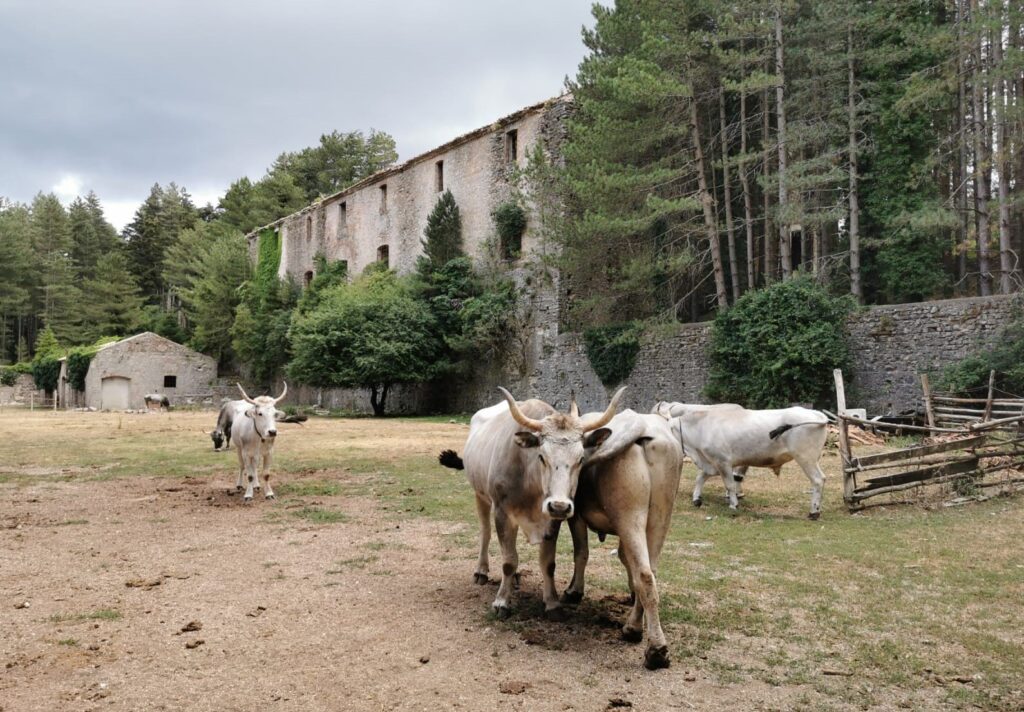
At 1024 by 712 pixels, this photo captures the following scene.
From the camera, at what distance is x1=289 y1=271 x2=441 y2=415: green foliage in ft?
94.4

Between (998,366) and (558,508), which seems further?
(998,366)

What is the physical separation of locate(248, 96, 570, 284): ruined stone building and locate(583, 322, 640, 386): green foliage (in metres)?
5.68

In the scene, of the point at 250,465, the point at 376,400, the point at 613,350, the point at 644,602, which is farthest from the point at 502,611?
the point at 376,400

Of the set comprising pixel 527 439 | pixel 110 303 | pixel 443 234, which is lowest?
pixel 527 439

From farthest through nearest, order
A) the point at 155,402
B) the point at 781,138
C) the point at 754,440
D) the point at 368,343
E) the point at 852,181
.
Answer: the point at 155,402, the point at 368,343, the point at 852,181, the point at 781,138, the point at 754,440

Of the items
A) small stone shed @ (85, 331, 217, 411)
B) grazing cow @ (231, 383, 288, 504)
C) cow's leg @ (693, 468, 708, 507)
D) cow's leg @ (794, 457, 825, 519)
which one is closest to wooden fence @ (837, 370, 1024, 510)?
cow's leg @ (794, 457, 825, 519)

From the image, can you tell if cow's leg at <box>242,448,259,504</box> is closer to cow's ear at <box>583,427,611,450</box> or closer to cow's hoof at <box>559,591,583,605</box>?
cow's hoof at <box>559,591,583,605</box>

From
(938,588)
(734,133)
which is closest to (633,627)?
(938,588)

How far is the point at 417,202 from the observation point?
34969mm

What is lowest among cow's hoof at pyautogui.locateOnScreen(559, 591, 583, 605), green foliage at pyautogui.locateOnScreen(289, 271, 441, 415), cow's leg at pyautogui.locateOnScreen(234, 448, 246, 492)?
cow's hoof at pyautogui.locateOnScreen(559, 591, 583, 605)

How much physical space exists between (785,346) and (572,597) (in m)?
15.3

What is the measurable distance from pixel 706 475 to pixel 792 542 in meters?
2.38

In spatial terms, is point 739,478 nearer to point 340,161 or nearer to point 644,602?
point 644,602

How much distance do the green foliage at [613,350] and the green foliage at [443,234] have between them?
973 centimetres
